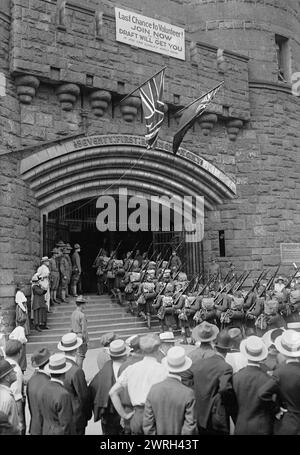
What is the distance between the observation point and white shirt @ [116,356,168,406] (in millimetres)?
3615

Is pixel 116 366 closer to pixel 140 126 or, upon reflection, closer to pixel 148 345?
pixel 148 345

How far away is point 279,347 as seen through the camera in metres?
3.91

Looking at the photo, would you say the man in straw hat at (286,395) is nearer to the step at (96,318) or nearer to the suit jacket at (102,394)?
the suit jacket at (102,394)

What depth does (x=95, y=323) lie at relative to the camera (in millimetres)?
11273

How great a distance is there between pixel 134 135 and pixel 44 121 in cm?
243

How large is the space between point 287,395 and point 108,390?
143 centimetres

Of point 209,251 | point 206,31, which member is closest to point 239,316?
point 209,251

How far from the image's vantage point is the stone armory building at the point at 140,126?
10445mm

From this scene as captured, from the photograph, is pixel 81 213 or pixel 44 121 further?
pixel 81 213

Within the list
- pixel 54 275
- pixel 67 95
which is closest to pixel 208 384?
pixel 54 275

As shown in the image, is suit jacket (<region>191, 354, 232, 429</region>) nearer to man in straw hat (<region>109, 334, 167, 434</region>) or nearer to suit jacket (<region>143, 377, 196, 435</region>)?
man in straw hat (<region>109, 334, 167, 434</region>)

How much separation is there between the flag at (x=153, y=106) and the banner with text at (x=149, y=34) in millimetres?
1707
